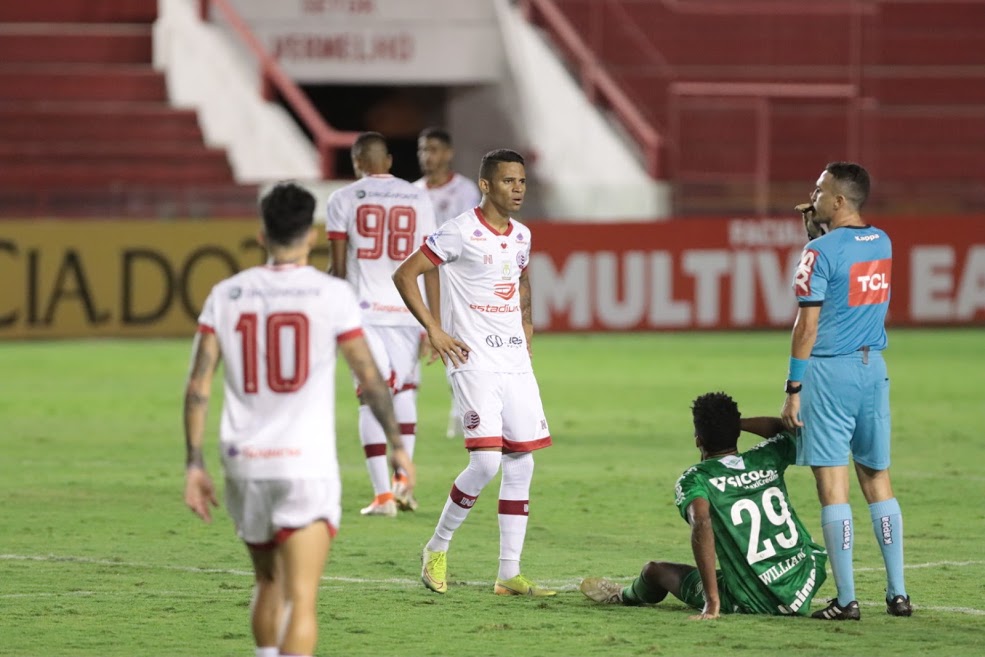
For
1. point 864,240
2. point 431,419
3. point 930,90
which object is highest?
point 930,90

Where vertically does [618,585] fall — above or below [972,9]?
below

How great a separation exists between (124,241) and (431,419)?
8.57 metres

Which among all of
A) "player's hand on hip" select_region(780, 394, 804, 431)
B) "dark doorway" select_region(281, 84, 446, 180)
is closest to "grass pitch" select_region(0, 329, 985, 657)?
"player's hand on hip" select_region(780, 394, 804, 431)

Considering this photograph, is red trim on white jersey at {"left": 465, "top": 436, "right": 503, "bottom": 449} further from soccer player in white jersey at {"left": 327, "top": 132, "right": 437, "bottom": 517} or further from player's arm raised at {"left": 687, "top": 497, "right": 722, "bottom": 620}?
soccer player in white jersey at {"left": 327, "top": 132, "right": 437, "bottom": 517}

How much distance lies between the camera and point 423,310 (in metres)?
8.73

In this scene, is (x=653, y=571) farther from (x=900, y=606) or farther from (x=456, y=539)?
(x=456, y=539)

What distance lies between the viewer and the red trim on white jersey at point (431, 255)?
874cm

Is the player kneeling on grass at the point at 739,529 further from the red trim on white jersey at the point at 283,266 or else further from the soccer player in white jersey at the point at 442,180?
the soccer player in white jersey at the point at 442,180

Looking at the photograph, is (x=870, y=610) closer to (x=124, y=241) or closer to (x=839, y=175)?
(x=839, y=175)

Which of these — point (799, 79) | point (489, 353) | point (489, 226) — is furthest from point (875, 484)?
point (799, 79)

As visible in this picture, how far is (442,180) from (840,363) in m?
6.33

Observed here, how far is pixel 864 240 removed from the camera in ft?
25.7

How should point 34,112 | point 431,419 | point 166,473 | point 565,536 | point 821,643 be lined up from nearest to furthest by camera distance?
point 821,643, point 565,536, point 166,473, point 431,419, point 34,112

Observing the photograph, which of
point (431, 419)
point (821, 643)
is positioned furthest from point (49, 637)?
point (431, 419)
